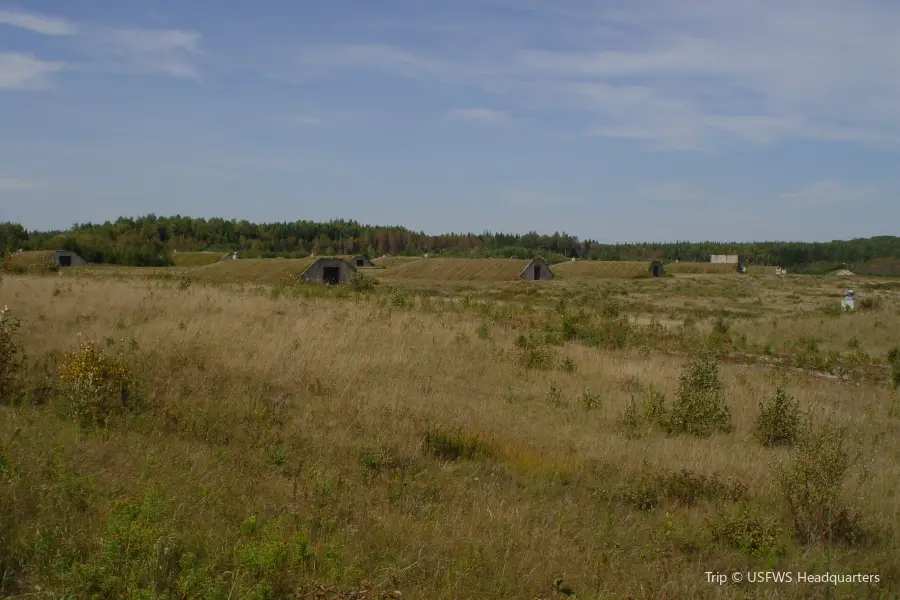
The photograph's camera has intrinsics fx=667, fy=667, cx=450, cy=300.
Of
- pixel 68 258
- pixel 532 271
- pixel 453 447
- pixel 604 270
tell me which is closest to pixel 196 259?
pixel 68 258

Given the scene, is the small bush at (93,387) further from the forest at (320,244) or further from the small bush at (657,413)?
the forest at (320,244)

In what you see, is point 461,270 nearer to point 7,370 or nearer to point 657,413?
point 657,413

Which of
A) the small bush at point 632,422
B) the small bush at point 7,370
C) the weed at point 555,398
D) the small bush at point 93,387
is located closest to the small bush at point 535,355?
the weed at point 555,398

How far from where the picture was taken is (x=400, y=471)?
6961mm

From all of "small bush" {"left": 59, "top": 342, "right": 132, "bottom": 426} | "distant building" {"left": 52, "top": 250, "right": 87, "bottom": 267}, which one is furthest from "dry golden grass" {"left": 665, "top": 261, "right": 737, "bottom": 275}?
"small bush" {"left": 59, "top": 342, "right": 132, "bottom": 426}

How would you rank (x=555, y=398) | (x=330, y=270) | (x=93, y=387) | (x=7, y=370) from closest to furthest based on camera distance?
1. (x=93, y=387)
2. (x=7, y=370)
3. (x=555, y=398)
4. (x=330, y=270)

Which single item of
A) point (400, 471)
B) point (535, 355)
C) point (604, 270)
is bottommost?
point (400, 471)

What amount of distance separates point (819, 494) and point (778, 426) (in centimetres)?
394

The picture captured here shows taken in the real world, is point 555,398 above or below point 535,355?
below

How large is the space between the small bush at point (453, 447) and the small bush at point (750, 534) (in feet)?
9.10

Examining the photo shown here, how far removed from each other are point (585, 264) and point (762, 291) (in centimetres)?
3103

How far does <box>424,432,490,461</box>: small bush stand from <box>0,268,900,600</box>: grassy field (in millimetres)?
34

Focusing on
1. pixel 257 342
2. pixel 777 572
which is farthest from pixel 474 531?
pixel 257 342

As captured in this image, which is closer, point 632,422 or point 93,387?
point 93,387
